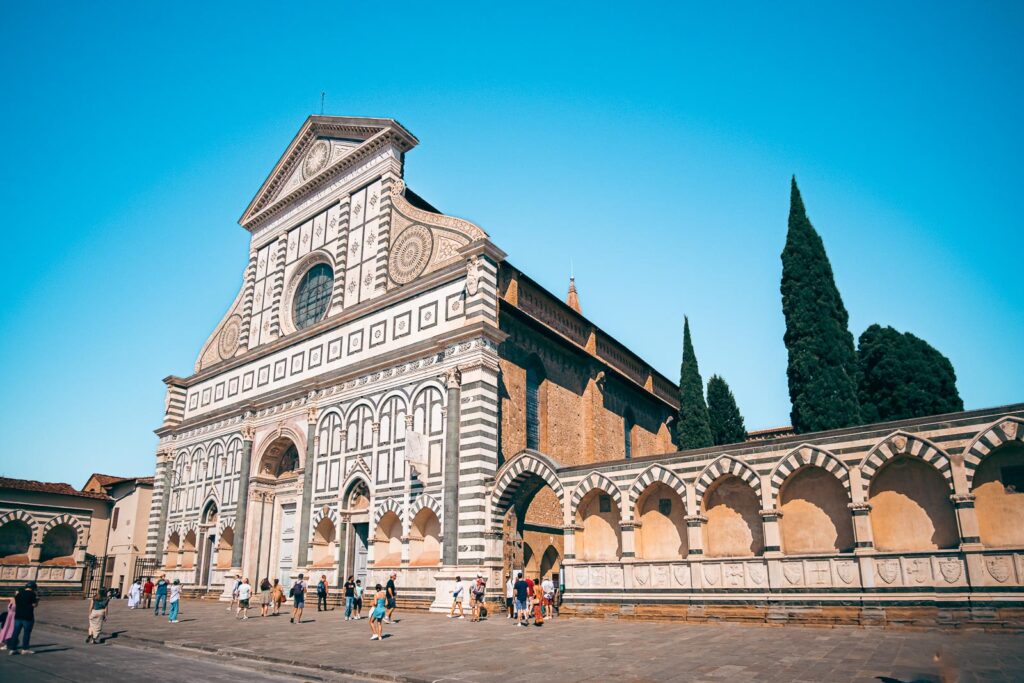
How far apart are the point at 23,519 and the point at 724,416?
37.5 metres

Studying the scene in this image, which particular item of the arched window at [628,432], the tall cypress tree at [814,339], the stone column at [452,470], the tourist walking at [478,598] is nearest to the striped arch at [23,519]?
the stone column at [452,470]

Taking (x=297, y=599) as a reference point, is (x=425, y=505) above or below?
above

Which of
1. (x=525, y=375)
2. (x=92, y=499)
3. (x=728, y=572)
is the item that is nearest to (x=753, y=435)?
(x=525, y=375)

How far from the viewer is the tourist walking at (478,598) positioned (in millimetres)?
18938

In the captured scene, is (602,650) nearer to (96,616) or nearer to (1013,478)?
(1013,478)

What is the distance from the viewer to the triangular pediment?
2814 centimetres

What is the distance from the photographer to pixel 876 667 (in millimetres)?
10016

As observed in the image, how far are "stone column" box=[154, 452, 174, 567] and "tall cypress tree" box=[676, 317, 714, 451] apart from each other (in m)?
26.8

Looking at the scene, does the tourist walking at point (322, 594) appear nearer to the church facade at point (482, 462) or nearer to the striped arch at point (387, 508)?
the church facade at point (482, 462)

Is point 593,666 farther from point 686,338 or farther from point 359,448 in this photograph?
point 686,338

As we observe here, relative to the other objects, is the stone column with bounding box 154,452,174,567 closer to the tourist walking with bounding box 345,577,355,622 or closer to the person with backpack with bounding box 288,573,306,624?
the tourist walking with bounding box 345,577,355,622

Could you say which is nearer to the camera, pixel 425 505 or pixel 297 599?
pixel 297 599

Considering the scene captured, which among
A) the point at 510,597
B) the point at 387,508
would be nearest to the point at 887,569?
the point at 510,597

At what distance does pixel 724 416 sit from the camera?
39.3 meters
